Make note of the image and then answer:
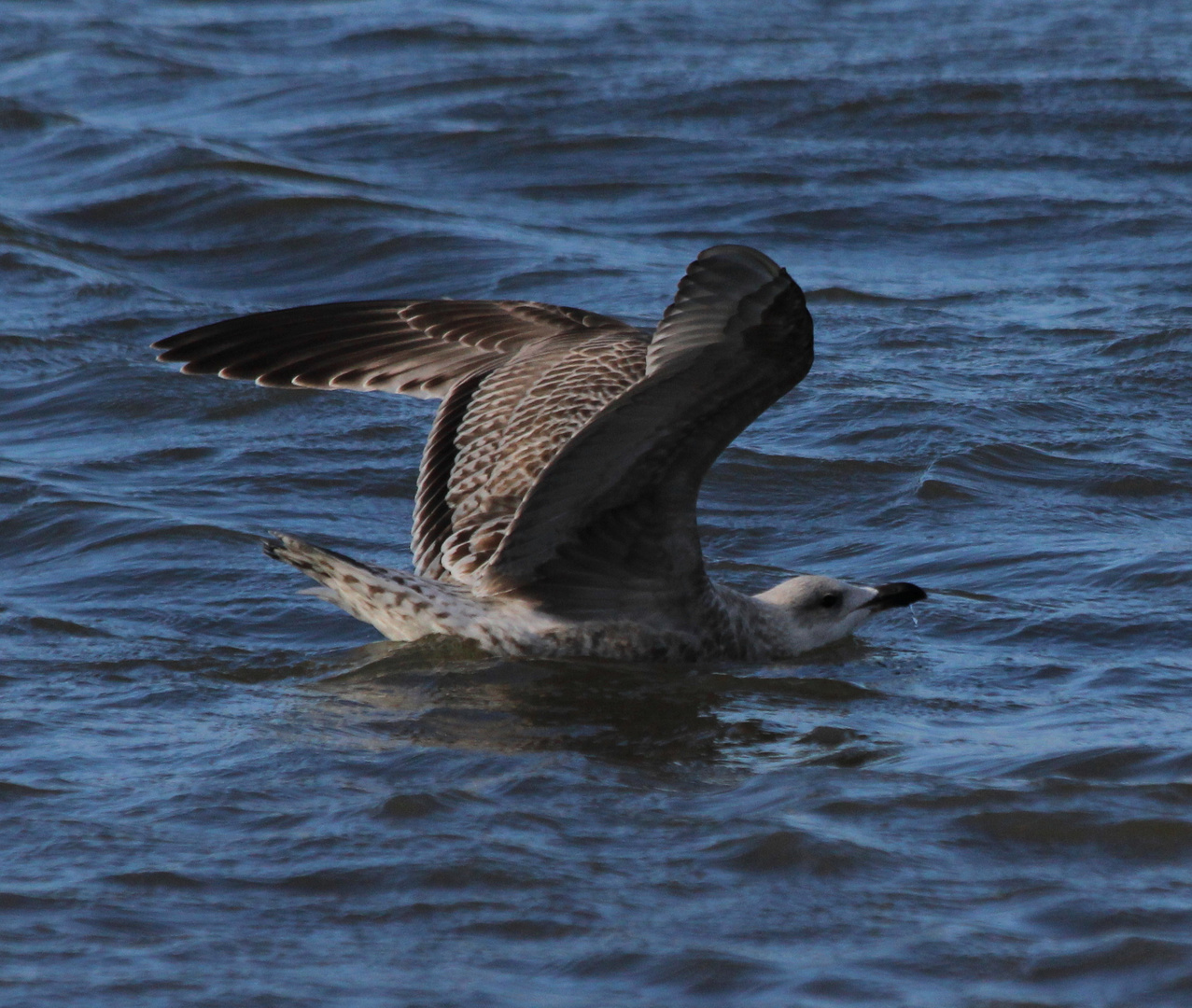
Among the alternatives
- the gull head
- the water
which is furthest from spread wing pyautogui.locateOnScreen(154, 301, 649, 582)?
the gull head

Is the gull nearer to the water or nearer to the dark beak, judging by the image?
the dark beak

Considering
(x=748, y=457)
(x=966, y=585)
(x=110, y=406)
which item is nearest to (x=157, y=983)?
(x=966, y=585)

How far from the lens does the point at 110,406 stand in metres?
8.32

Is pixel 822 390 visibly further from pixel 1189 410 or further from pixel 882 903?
pixel 882 903

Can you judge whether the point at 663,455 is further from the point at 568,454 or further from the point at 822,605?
the point at 822,605

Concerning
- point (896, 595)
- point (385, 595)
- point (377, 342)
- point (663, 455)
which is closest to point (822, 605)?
point (896, 595)

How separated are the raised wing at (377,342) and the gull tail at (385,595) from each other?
0.92m

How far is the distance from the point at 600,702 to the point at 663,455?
784 millimetres

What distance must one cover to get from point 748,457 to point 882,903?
146 inches

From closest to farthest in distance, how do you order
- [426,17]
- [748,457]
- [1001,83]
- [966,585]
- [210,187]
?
1. [966,585]
2. [748,457]
3. [210,187]
4. [1001,83]
5. [426,17]

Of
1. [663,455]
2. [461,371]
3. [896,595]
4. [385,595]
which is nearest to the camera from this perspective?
[663,455]

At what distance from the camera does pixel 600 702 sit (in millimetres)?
5469

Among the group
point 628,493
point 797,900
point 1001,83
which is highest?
point 1001,83

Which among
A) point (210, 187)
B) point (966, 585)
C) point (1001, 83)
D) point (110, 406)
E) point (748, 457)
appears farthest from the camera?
point (1001, 83)
